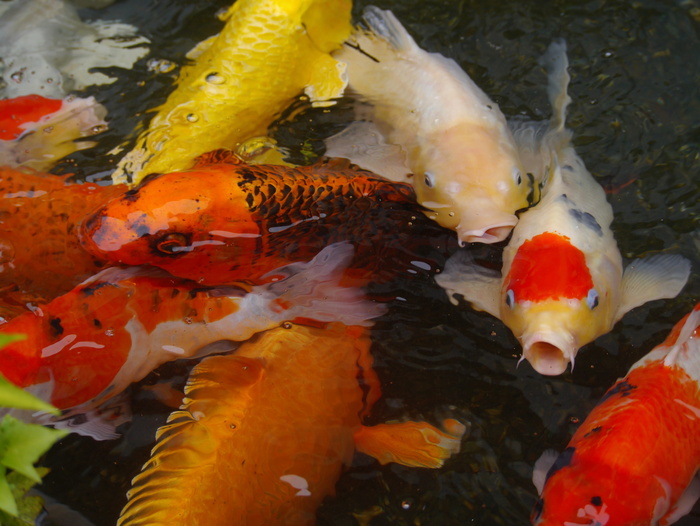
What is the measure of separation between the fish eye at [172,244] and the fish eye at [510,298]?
1327 millimetres

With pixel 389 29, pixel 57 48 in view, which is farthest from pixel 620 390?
pixel 57 48

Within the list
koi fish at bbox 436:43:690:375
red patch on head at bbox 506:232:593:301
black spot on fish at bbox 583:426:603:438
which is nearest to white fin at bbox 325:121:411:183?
koi fish at bbox 436:43:690:375

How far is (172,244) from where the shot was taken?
256 cm

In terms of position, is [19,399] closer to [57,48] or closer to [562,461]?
[562,461]

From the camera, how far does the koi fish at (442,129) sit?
287 cm

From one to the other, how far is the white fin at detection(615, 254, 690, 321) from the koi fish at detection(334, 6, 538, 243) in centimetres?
58

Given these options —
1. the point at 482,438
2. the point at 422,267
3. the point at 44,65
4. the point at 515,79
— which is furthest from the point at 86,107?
the point at 482,438

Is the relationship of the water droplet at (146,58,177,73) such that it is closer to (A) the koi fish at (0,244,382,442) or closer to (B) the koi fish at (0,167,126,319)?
(B) the koi fish at (0,167,126,319)

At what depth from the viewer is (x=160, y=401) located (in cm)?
255

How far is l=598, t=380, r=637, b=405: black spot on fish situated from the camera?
2.34 metres

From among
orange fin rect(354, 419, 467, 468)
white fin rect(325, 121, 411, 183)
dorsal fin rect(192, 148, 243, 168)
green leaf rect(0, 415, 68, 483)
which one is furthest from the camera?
white fin rect(325, 121, 411, 183)

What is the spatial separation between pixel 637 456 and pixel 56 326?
2.07m

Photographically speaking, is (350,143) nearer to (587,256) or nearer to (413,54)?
(413,54)

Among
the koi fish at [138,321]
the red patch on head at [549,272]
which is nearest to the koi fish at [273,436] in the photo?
the koi fish at [138,321]
